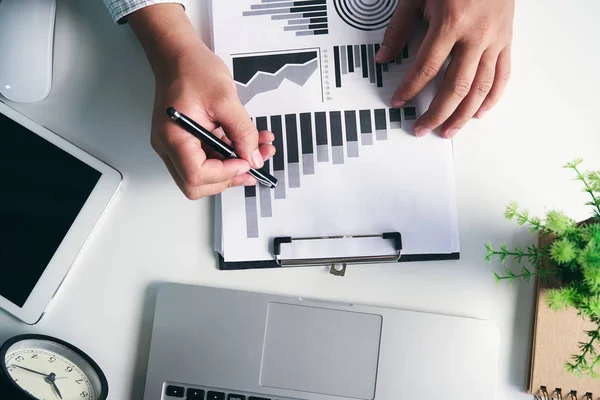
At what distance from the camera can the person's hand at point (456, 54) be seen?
2.04 feet

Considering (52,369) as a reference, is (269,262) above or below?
above

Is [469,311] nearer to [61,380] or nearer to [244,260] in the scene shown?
[244,260]

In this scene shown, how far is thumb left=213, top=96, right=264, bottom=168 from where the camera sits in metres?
0.59

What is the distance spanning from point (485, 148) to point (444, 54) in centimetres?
14

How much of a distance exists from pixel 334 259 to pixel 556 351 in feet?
0.96

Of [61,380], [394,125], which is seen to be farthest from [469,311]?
[61,380]

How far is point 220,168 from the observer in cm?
57

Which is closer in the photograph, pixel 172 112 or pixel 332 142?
pixel 172 112

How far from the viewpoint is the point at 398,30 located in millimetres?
656

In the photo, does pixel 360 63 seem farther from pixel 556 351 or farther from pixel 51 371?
pixel 51 371

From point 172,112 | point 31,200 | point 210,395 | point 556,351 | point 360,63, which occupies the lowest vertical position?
point 210,395

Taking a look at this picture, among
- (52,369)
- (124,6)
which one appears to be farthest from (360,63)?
(52,369)

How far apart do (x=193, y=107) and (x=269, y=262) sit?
0.22 metres

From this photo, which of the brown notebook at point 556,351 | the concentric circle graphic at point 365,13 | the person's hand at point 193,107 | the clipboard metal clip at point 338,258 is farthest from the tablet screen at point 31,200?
the brown notebook at point 556,351
